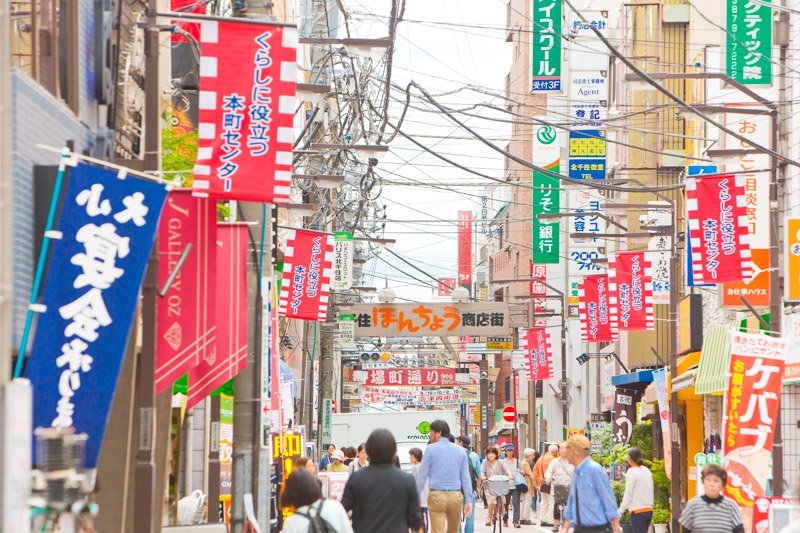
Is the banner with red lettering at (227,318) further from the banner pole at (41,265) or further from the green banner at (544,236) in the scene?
the green banner at (544,236)

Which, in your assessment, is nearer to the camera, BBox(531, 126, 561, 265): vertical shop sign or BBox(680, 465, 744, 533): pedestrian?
BBox(680, 465, 744, 533): pedestrian

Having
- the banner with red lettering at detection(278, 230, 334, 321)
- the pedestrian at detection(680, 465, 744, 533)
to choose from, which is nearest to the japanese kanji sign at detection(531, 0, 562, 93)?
the banner with red lettering at detection(278, 230, 334, 321)

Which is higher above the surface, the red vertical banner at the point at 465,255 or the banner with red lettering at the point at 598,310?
the red vertical banner at the point at 465,255

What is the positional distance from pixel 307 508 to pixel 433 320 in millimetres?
35984

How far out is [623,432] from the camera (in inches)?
1447

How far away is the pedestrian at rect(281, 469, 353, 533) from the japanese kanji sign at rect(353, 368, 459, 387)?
5949 cm

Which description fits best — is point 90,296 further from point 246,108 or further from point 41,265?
point 246,108

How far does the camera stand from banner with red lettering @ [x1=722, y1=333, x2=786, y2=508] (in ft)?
54.7

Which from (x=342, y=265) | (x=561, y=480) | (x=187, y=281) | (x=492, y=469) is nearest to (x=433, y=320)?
(x=342, y=265)

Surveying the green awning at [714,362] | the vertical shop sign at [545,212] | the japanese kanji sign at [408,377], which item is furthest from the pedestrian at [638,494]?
the japanese kanji sign at [408,377]

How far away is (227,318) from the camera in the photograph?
42.7 ft

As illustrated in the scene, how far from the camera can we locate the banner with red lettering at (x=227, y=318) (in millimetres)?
12727

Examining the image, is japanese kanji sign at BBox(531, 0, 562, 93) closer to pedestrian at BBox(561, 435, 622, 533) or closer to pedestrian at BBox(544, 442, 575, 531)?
pedestrian at BBox(544, 442, 575, 531)

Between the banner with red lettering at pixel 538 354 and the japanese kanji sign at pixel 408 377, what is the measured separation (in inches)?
970
